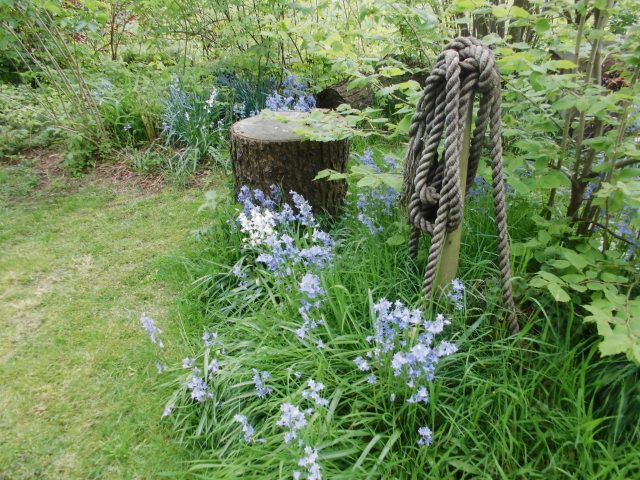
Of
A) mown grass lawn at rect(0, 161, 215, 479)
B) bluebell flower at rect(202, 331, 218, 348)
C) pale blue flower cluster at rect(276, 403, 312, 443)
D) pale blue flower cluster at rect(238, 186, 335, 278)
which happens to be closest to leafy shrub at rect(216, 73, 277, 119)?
mown grass lawn at rect(0, 161, 215, 479)

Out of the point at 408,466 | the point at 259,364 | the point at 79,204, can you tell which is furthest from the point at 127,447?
the point at 79,204

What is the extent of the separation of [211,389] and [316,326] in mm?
574

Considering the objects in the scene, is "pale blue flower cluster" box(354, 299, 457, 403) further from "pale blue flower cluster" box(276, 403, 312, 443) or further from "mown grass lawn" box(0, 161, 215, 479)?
"mown grass lawn" box(0, 161, 215, 479)

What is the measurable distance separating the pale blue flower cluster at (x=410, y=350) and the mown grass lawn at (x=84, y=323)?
3.42 feet

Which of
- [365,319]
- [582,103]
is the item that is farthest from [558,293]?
[365,319]

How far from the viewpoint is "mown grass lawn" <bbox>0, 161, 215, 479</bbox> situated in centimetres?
211

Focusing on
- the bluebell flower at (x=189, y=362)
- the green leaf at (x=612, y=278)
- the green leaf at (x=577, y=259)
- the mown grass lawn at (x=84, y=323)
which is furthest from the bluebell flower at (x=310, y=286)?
the green leaf at (x=612, y=278)

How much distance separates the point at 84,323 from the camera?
2.91 m

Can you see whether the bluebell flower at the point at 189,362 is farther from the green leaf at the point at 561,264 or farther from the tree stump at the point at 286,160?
the green leaf at the point at 561,264

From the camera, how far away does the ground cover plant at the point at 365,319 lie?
1.74m

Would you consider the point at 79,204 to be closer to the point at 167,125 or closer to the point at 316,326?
the point at 167,125

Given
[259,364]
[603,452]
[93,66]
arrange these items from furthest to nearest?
[93,66]
[259,364]
[603,452]

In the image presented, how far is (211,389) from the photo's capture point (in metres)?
2.14

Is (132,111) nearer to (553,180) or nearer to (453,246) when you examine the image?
(453,246)
